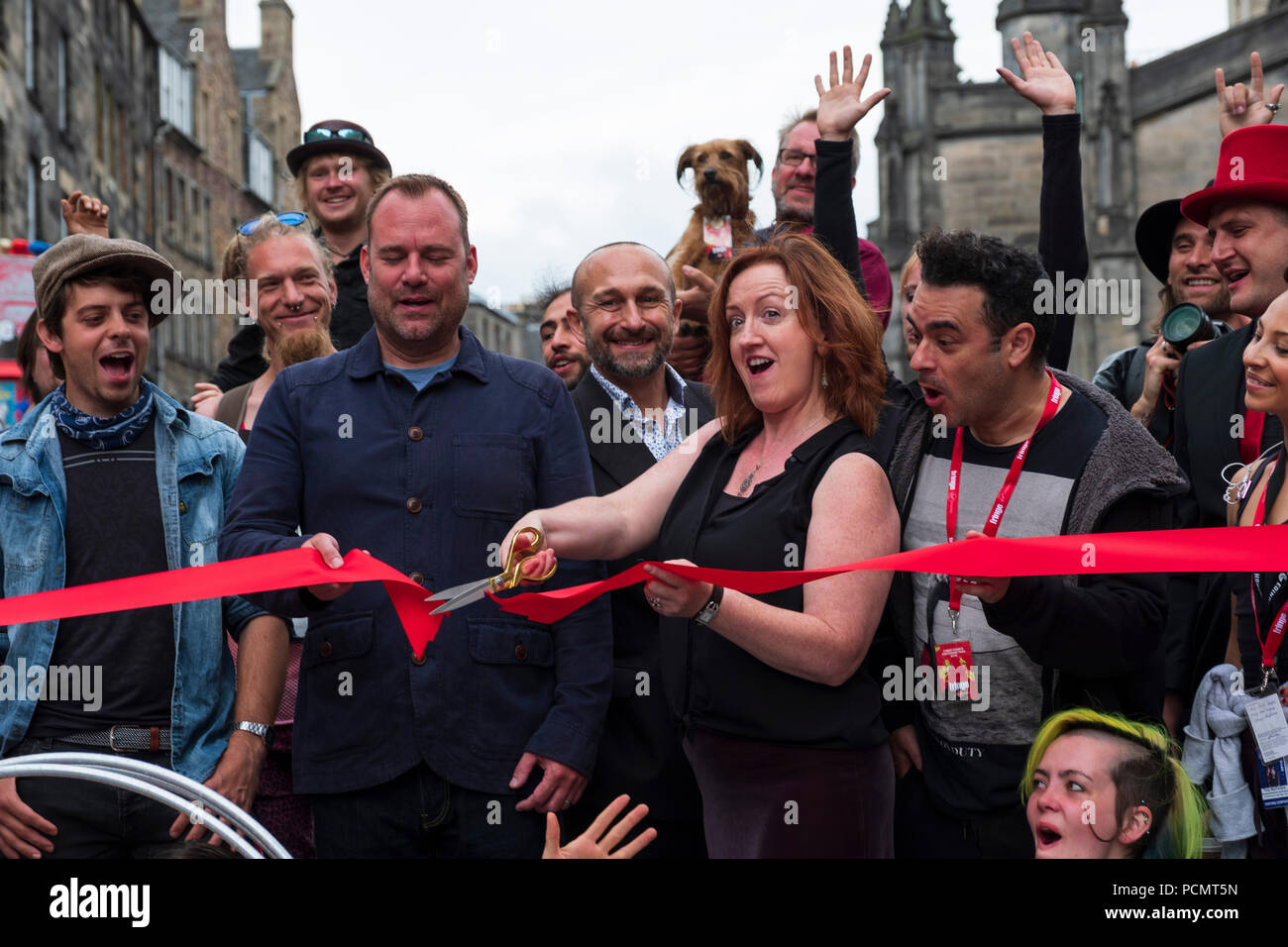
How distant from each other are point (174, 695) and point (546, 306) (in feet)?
11.6

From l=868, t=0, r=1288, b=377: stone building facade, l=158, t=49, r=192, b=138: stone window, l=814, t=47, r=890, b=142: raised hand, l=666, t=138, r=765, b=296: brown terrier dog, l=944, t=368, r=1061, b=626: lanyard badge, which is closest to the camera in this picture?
l=944, t=368, r=1061, b=626: lanyard badge

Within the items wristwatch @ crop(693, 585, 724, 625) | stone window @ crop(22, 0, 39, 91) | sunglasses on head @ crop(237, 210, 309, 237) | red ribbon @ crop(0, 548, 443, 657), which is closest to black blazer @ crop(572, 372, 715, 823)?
red ribbon @ crop(0, 548, 443, 657)

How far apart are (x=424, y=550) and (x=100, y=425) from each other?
1.18m

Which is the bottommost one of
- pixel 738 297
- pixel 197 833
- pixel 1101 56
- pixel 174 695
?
pixel 197 833

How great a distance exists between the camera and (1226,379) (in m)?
5.25

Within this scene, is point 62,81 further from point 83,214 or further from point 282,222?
point 282,222

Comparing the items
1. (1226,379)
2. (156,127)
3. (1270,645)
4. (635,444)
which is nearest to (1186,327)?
(1226,379)

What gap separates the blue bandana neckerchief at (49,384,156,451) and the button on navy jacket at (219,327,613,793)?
1.61ft

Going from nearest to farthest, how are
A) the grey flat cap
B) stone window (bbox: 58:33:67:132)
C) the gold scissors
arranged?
the gold scissors < the grey flat cap < stone window (bbox: 58:33:67:132)

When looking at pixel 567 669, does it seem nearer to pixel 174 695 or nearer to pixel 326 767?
pixel 326 767

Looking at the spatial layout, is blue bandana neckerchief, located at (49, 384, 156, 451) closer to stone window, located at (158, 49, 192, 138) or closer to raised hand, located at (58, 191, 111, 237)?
raised hand, located at (58, 191, 111, 237)

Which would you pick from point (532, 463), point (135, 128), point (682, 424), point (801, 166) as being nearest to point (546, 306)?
point (801, 166)

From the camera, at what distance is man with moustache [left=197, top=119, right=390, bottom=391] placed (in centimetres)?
689

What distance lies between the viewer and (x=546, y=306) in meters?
7.66
